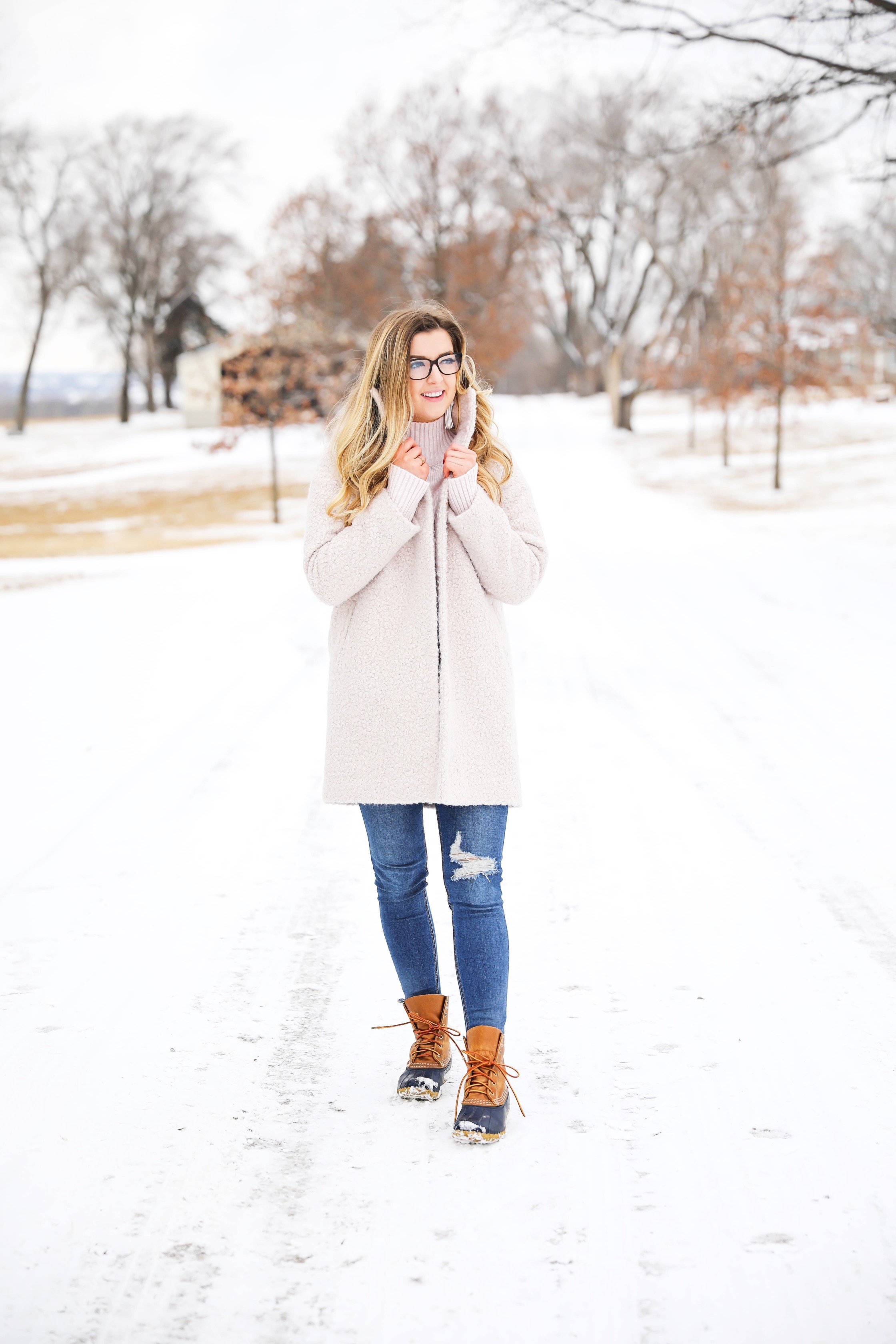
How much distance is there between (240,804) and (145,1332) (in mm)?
3064

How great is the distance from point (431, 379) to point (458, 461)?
219 millimetres

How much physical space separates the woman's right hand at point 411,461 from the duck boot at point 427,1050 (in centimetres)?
134

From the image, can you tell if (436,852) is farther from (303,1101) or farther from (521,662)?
(521,662)

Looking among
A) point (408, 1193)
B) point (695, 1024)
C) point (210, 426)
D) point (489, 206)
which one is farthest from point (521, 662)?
point (210, 426)

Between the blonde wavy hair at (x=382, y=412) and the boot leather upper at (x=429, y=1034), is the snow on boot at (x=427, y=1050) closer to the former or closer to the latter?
the boot leather upper at (x=429, y=1034)

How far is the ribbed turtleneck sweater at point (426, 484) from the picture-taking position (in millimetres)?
2604

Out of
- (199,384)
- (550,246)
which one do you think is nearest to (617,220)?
(550,246)

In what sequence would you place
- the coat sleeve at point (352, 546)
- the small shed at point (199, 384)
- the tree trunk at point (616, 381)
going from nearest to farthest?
the coat sleeve at point (352, 546), the tree trunk at point (616, 381), the small shed at point (199, 384)

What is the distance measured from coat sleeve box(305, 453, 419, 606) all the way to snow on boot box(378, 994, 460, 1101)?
3.59 feet

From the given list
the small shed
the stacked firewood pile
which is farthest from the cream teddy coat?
the small shed

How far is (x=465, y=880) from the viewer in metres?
2.71

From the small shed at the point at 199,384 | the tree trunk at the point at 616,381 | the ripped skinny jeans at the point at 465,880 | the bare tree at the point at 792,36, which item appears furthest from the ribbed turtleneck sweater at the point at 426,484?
the small shed at the point at 199,384

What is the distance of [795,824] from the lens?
4656 mm

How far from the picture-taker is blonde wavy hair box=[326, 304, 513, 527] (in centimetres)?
266
